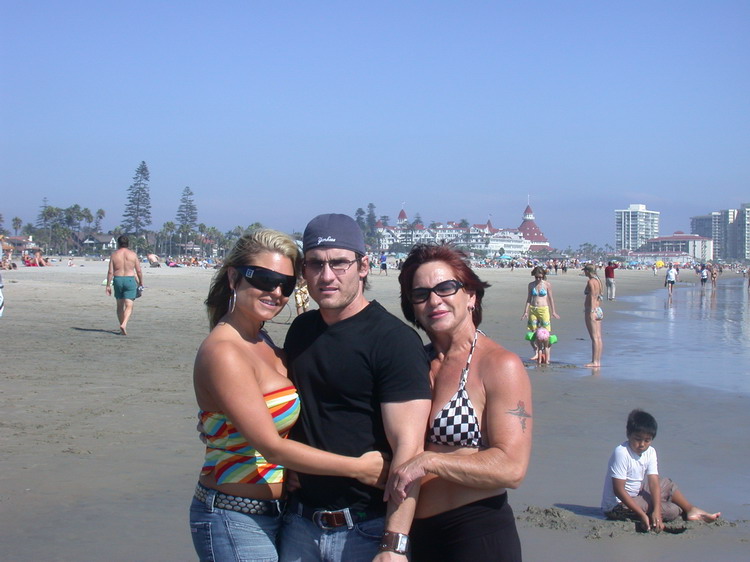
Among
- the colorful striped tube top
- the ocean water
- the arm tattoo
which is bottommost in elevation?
the ocean water

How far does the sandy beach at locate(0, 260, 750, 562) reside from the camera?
4.37m

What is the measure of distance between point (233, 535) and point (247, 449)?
0.89ft

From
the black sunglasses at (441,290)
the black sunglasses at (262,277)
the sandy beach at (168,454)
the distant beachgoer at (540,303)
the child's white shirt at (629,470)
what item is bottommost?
the sandy beach at (168,454)

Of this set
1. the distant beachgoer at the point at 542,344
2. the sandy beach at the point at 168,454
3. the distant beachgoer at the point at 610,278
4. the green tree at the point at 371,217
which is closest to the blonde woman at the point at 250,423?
the sandy beach at the point at 168,454

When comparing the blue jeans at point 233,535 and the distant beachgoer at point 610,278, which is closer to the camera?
the blue jeans at point 233,535

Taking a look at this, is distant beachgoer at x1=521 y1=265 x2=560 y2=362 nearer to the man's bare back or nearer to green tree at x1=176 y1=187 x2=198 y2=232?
the man's bare back

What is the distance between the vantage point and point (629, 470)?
4836 mm

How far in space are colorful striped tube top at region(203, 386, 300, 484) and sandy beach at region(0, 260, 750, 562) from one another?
6.17 feet

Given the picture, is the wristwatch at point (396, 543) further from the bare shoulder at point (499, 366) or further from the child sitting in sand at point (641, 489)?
the child sitting in sand at point (641, 489)

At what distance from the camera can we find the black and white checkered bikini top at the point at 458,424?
2.38 meters

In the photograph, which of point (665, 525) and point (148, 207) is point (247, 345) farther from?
point (148, 207)

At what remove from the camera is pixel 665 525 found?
15.6 feet

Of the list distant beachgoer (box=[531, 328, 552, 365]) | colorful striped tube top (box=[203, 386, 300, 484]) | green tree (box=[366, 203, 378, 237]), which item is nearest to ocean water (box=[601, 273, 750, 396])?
distant beachgoer (box=[531, 328, 552, 365])

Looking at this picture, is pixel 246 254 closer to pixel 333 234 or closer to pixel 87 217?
pixel 333 234
